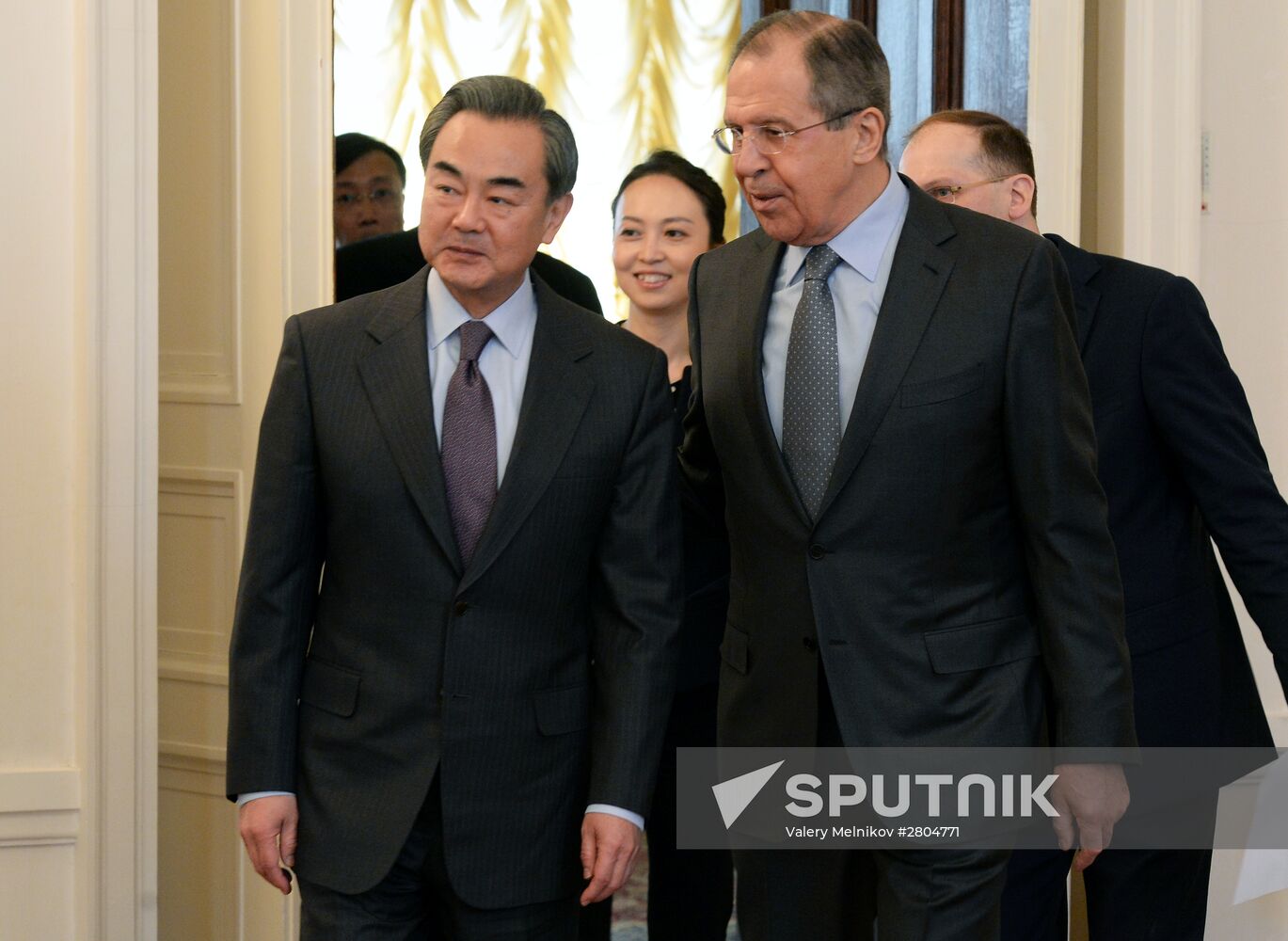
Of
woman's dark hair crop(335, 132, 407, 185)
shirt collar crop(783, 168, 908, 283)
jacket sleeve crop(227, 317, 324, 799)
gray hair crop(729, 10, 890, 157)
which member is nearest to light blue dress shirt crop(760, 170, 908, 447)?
→ shirt collar crop(783, 168, 908, 283)

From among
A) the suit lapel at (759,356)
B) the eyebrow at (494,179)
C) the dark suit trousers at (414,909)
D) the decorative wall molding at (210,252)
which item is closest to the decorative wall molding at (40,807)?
the decorative wall molding at (210,252)

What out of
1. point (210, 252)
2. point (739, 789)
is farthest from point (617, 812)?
point (210, 252)

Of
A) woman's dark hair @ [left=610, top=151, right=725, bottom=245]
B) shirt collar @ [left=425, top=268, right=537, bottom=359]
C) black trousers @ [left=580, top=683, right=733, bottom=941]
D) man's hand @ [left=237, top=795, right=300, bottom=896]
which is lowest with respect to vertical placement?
black trousers @ [left=580, top=683, right=733, bottom=941]

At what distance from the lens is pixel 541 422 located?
2082 mm

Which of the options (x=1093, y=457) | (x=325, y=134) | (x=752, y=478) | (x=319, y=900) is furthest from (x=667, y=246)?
(x=319, y=900)

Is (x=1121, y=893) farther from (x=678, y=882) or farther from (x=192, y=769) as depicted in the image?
(x=192, y=769)

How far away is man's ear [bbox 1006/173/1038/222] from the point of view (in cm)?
271

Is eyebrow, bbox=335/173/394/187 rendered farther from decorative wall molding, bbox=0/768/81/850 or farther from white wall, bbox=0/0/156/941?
decorative wall molding, bbox=0/768/81/850

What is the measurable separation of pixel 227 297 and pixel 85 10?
0.73 meters

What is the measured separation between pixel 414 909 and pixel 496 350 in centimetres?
79

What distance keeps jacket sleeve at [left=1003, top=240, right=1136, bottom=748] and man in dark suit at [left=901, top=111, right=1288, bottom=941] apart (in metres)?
0.45

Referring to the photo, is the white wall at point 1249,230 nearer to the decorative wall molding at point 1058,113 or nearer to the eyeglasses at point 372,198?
the decorative wall molding at point 1058,113

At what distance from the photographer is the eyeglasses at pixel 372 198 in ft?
12.0

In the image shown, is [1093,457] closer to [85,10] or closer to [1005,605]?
[1005,605]
